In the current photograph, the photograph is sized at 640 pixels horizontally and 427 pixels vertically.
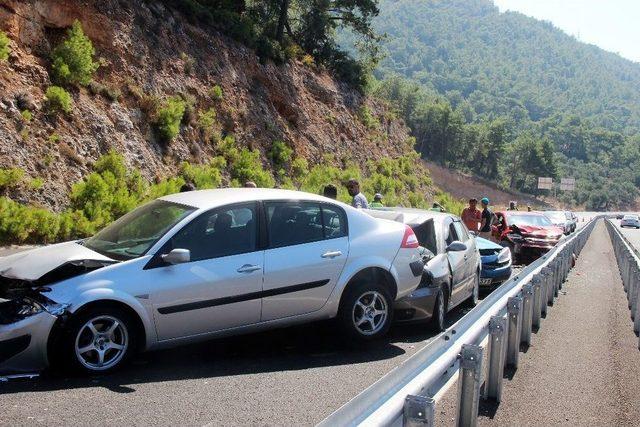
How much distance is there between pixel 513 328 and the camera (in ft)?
21.0

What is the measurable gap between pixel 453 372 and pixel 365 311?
10.8ft

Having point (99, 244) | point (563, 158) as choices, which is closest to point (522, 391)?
point (99, 244)

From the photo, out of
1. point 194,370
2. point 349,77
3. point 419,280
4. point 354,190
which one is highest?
point 349,77

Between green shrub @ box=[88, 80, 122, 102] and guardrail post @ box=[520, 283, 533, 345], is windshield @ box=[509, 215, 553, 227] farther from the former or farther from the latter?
guardrail post @ box=[520, 283, 533, 345]

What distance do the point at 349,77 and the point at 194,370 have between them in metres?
37.8

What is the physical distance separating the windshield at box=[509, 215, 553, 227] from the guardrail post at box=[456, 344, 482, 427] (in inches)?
652

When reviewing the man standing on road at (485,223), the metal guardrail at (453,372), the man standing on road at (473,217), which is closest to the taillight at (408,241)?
the metal guardrail at (453,372)

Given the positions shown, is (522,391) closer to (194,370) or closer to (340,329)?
(340,329)

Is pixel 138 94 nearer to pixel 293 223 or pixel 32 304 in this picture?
pixel 293 223

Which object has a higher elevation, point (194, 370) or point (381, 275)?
point (381, 275)

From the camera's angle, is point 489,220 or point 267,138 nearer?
point 489,220

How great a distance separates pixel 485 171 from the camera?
137125mm

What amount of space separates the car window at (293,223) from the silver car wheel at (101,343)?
174cm

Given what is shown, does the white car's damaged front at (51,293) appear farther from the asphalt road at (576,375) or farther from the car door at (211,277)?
the asphalt road at (576,375)
